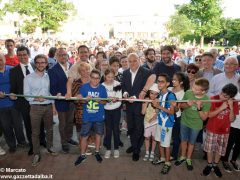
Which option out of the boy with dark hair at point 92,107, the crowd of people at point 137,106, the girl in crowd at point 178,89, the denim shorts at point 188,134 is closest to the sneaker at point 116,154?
the crowd of people at point 137,106

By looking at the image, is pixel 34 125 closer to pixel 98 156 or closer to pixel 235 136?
pixel 98 156

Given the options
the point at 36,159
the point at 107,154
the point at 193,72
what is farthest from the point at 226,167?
the point at 36,159

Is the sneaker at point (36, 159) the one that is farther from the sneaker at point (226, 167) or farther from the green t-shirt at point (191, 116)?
the sneaker at point (226, 167)

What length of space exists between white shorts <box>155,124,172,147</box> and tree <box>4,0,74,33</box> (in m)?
26.9

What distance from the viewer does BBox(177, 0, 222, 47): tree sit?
93.8 feet

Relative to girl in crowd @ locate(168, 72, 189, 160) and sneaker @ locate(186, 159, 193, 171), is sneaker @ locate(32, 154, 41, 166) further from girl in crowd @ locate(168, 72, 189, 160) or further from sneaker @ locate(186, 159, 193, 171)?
sneaker @ locate(186, 159, 193, 171)

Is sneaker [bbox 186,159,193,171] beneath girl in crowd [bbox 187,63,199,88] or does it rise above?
beneath

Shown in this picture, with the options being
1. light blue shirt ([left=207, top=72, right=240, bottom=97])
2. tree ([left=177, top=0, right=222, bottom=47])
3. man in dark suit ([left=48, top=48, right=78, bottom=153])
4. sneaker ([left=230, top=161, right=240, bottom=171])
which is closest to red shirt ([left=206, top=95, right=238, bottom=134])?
light blue shirt ([left=207, top=72, right=240, bottom=97])

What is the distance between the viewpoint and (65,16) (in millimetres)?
32625

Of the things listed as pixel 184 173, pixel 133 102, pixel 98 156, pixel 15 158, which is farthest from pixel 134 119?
pixel 15 158

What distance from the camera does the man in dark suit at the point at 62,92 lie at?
5.55m

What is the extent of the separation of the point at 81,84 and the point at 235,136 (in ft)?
10.6

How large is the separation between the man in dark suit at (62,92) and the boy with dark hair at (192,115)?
2.40m

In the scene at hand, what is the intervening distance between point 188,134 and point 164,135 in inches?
19.0
